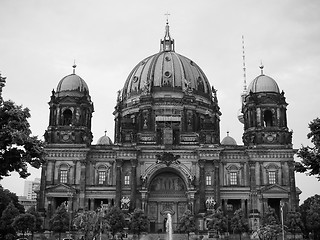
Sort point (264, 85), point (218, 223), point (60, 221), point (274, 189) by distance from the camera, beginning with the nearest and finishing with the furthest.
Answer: point (218, 223), point (60, 221), point (274, 189), point (264, 85)

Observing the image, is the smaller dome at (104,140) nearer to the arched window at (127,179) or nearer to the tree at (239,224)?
the arched window at (127,179)

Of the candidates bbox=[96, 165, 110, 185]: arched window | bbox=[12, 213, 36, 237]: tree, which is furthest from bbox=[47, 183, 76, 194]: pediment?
bbox=[12, 213, 36, 237]: tree

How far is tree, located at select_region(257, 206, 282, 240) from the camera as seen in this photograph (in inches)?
2279

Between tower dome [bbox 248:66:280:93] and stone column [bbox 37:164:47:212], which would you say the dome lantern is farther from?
stone column [bbox 37:164:47:212]

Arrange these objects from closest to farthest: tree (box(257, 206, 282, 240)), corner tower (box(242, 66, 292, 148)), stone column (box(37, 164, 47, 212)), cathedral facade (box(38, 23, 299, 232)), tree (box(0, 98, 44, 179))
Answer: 1. tree (box(0, 98, 44, 179))
2. tree (box(257, 206, 282, 240))
3. stone column (box(37, 164, 47, 212))
4. cathedral facade (box(38, 23, 299, 232))
5. corner tower (box(242, 66, 292, 148))

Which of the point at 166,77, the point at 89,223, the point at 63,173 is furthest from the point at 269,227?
the point at 166,77

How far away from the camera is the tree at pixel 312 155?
101 feet

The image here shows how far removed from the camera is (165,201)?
2928 inches

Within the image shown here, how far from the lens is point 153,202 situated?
7412 centimetres

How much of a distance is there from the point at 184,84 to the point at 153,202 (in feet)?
73.7

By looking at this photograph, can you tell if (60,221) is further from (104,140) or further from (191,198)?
(104,140)

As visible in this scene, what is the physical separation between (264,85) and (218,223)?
24909 mm

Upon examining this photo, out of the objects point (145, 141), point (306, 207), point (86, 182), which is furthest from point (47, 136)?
point (306, 207)

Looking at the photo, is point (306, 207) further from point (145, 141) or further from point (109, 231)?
point (109, 231)
